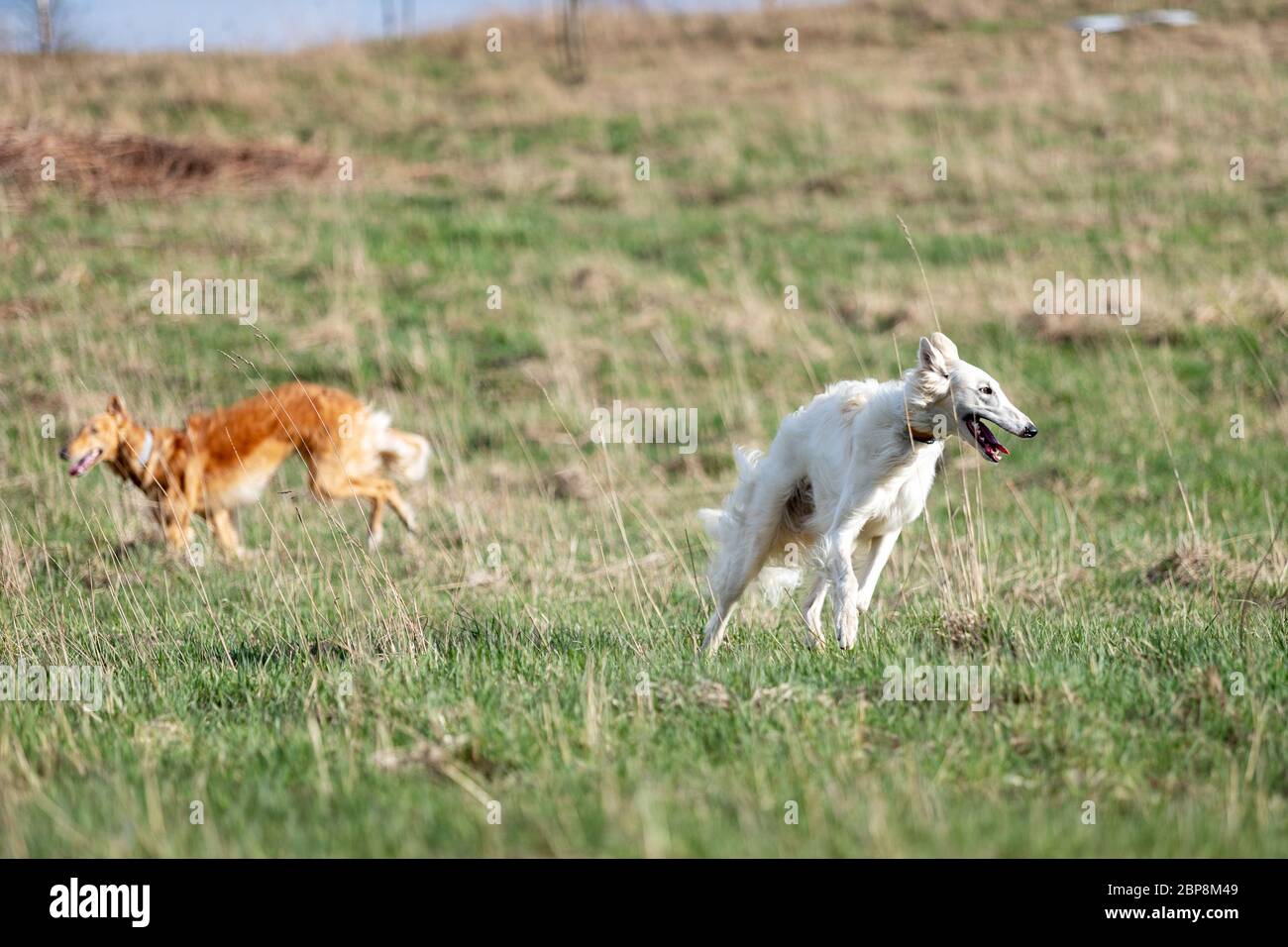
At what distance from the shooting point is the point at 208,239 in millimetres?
15875

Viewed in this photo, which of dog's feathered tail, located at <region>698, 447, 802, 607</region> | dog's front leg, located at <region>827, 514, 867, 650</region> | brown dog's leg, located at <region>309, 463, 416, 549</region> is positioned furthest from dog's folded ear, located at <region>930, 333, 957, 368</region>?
brown dog's leg, located at <region>309, 463, 416, 549</region>

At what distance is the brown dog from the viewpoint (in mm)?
8727

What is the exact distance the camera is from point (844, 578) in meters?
5.26

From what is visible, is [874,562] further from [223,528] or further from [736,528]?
[223,528]

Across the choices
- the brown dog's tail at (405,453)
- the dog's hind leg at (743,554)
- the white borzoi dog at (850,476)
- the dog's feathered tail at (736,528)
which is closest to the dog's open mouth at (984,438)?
the white borzoi dog at (850,476)

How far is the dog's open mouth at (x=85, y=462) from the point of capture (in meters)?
8.41

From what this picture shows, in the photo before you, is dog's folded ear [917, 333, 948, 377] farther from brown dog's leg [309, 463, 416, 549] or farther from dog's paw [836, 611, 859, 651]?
→ brown dog's leg [309, 463, 416, 549]

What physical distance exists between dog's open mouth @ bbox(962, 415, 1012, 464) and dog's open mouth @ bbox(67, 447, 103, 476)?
6051mm

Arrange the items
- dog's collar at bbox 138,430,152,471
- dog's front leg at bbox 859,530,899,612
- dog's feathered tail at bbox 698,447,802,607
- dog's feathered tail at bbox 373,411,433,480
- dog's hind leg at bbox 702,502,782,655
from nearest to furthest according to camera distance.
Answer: dog's front leg at bbox 859,530,899,612, dog's hind leg at bbox 702,502,782,655, dog's feathered tail at bbox 698,447,802,607, dog's collar at bbox 138,430,152,471, dog's feathered tail at bbox 373,411,433,480

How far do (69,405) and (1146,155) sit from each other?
15411mm

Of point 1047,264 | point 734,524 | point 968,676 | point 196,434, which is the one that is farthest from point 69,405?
point 1047,264

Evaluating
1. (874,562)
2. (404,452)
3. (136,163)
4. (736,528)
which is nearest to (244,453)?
(404,452)

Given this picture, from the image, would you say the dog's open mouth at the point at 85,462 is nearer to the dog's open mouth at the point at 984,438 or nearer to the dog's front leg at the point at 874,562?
the dog's front leg at the point at 874,562

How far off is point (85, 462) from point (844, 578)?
5.69m
